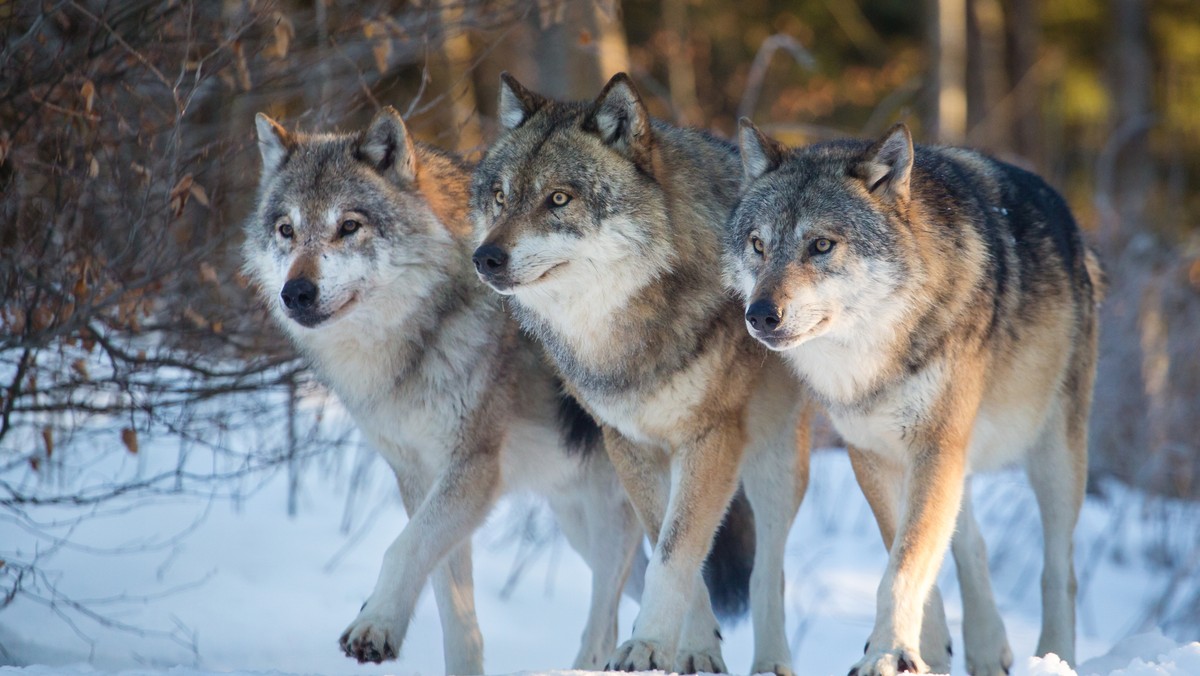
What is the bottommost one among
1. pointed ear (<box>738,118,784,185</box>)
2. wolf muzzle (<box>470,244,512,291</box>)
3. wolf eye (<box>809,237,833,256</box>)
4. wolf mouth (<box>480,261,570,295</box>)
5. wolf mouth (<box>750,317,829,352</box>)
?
wolf mouth (<box>750,317,829,352</box>)

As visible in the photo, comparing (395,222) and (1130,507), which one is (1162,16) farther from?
(395,222)

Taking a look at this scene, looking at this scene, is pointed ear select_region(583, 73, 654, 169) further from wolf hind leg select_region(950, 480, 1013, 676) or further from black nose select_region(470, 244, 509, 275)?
wolf hind leg select_region(950, 480, 1013, 676)

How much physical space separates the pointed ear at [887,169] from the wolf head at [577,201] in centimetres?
75

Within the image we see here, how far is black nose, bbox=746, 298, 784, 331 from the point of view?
12.1 feet

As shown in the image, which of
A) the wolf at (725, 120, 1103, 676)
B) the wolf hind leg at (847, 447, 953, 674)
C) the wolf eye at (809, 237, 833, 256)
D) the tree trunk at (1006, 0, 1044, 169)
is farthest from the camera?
the tree trunk at (1006, 0, 1044, 169)

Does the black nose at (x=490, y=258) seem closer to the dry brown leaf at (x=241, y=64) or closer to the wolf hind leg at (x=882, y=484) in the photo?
the dry brown leaf at (x=241, y=64)

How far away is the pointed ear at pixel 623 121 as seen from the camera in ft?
13.8

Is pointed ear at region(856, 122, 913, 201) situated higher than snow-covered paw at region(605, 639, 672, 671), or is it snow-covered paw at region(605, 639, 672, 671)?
pointed ear at region(856, 122, 913, 201)

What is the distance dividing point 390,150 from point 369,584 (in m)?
2.67

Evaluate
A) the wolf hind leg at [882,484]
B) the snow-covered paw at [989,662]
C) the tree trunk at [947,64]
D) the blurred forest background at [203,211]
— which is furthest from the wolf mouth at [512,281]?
the tree trunk at [947,64]

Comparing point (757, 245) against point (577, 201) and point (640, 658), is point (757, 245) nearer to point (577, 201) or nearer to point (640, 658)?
point (577, 201)

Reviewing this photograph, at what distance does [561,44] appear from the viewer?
32.2 ft

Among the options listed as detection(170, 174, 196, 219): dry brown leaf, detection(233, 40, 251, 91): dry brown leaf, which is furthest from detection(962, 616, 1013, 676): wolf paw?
detection(233, 40, 251, 91): dry brown leaf

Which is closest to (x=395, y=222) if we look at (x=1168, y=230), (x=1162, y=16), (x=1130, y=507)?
(x=1130, y=507)
